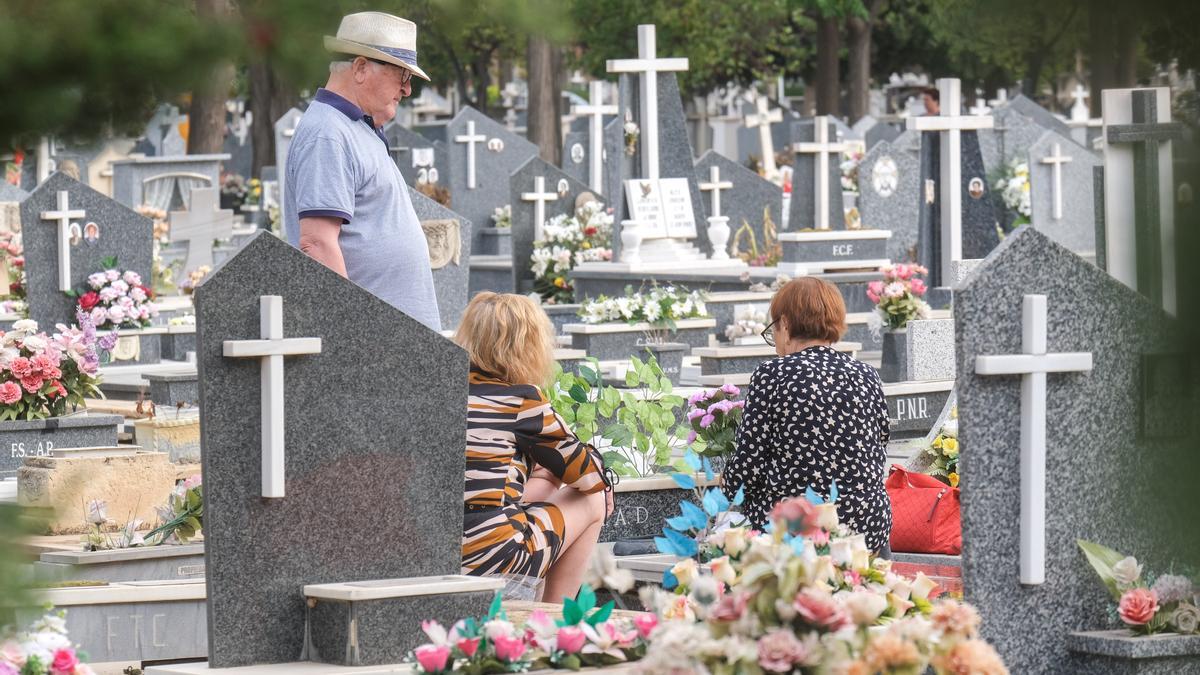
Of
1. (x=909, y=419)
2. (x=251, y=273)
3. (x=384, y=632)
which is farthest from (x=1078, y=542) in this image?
(x=909, y=419)

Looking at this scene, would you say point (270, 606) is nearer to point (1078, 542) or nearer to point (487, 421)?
point (487, 421)

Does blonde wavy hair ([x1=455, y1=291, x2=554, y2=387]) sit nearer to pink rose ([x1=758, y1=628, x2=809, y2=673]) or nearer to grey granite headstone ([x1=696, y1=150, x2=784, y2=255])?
pink rose ([x1=758, y1=628, x2=809, y2=673])

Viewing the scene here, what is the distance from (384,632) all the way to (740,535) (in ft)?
3.03

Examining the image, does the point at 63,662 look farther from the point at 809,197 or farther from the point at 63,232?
the point at 809,197

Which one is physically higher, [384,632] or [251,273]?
[251,273]

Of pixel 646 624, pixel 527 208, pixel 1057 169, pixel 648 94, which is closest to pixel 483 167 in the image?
pixel 527 208

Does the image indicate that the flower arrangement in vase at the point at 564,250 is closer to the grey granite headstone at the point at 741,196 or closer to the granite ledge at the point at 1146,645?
the grey granite headstone at the point at 741,196

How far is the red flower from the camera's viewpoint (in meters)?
12.2

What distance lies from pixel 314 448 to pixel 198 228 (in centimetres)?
1440

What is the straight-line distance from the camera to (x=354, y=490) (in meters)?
4.41

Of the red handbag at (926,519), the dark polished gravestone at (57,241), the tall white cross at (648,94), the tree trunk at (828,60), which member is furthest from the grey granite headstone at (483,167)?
the tree trunk at (828,60)

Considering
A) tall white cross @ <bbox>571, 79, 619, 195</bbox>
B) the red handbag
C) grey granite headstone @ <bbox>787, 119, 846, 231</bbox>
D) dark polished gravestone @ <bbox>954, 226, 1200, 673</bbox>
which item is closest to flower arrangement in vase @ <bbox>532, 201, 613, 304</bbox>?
grey granite headstone @ <bbox>787, 119, 846, 231</bbox>

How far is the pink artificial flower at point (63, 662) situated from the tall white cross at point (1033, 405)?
1.98 metres

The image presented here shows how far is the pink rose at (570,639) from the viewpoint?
12.6 feet
